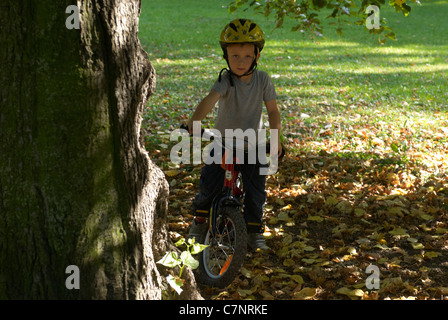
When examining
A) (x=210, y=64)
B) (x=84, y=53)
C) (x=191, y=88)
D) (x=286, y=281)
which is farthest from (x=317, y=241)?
(x=210, y=64)

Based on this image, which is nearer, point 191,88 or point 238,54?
point 238,54

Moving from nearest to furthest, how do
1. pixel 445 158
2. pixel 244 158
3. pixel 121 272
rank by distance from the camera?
pixel 121 272 → pixel 244 158 → pixel 445 158

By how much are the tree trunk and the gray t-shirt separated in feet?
4.57

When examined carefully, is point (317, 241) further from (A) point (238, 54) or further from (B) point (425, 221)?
(A) point (238, 54)

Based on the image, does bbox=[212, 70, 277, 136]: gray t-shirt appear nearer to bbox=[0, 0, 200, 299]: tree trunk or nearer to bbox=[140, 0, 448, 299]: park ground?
bbox=[140, 0, 448, 299]: park ground

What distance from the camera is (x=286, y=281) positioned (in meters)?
3.99

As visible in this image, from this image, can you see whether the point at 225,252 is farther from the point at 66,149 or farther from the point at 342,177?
the point at 342,177

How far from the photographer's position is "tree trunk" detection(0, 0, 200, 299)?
233 cm

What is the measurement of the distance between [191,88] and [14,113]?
9047mm

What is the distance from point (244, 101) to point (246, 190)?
0.76m

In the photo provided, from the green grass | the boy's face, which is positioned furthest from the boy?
the green grass

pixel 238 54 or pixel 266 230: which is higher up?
pixel 238 54

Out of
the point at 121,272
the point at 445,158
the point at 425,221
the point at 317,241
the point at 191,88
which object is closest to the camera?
the point at 121,272

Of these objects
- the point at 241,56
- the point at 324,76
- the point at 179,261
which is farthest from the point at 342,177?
the point at 324,76
